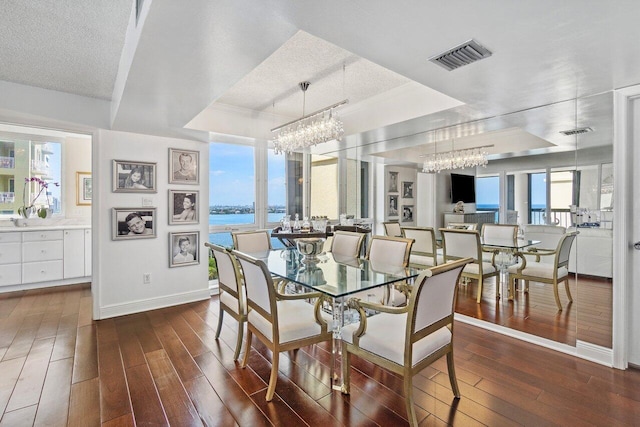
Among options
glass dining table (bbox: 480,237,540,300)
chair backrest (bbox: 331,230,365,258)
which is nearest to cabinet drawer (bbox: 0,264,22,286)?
chair backrest (bbox: 331,230,365,258)

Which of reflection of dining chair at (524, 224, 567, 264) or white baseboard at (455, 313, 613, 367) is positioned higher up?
reflection of dining chair at (524, 224, 567, 264)

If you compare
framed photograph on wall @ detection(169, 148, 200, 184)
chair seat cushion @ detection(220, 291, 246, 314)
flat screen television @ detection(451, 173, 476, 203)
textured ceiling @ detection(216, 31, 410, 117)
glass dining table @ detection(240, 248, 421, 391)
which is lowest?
chair seat cushion @ detection(220, 291, 246, 314)

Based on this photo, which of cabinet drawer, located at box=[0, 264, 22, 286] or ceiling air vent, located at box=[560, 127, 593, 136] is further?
cabinet drawer, located at box=[0, 264, 22, 286]

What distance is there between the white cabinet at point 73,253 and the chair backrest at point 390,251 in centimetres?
478

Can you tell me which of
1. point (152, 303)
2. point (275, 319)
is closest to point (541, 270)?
point (275, 319)

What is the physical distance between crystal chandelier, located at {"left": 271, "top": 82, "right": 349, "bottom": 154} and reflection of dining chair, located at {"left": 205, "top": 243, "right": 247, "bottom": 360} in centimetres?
153

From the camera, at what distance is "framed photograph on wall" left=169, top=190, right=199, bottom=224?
13.5ft

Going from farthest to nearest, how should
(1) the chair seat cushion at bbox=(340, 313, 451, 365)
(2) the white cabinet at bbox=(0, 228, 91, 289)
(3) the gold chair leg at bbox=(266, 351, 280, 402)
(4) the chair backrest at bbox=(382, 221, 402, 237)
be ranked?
1. (2) the white cabinet at bbox=(0, 228, 91, 289)
2. (4) the chair backrest at bbox=(382, 221, 402, 237)
3. (3) the gold chair leg at bbox=(266, 351, 280, 402)
4. (1) the chair seat cushion at bbox=(340, 313, 451, 365)

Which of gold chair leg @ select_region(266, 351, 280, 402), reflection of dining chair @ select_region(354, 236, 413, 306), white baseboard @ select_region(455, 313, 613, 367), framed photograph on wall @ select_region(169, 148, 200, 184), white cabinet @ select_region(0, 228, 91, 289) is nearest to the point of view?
gold chair leg @ select_region(266, 351, 280, 402)

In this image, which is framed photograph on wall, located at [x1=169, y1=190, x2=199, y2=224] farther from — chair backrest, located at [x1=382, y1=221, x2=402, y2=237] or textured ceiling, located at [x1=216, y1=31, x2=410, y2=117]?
chair backrest, located at [x1=382, y1=221, x2=402, y2=237]

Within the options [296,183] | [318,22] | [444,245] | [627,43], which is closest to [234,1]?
[318,22]

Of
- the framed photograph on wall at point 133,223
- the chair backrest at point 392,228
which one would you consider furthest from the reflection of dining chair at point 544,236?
the framed photograph on wall at point 133,223

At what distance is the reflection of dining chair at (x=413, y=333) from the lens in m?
1.71

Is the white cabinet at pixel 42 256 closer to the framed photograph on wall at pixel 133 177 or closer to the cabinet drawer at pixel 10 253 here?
the cabinet drawer at pixel 10 253
